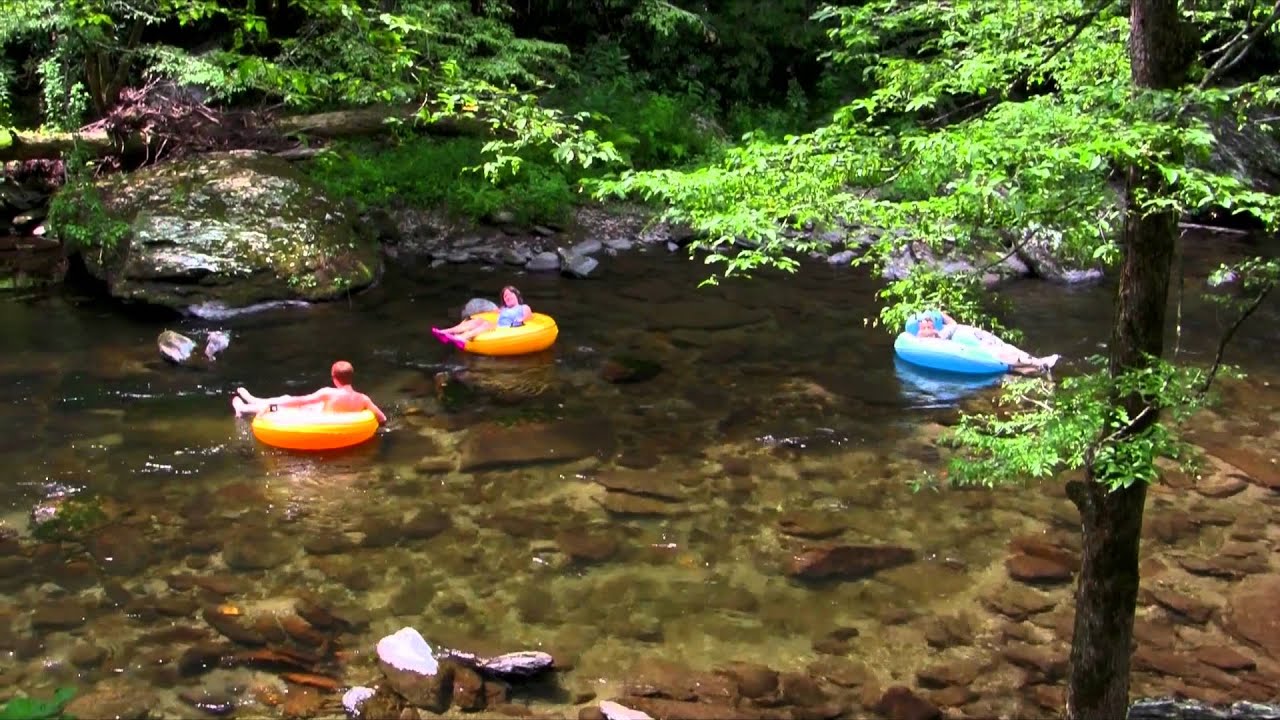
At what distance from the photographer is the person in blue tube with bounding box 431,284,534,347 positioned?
9844 mm

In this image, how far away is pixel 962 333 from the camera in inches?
383

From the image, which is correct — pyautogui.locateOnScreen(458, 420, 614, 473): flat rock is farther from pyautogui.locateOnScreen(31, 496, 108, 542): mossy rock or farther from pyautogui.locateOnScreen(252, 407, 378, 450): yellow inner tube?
pyautogui.locateOnScreen(31, 496, 108, 542): mossy rock

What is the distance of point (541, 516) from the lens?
6777 mm

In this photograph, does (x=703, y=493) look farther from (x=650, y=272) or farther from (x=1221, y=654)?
(x=650, y=272)

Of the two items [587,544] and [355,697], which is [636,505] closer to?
[587,544]

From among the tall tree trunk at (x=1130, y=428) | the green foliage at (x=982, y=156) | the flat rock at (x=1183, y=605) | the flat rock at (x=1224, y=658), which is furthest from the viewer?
the flat rock at (x=1183, y=605)

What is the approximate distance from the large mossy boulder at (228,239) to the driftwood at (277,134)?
1.36m

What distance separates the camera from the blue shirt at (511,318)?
984 centimetres

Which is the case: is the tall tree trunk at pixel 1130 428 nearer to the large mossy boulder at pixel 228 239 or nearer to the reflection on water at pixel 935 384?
the reflection on water at pixel 935 384

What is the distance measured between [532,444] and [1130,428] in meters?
5.26

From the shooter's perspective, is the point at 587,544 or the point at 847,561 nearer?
the point at 847,561

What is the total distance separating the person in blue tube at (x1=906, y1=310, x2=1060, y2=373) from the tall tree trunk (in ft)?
18.3

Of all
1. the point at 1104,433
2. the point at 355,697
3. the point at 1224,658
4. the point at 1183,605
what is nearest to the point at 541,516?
the point at 355,697

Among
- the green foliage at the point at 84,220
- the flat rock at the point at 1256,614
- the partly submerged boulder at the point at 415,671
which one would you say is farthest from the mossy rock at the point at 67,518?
the flat rock at the point at 1256,614
